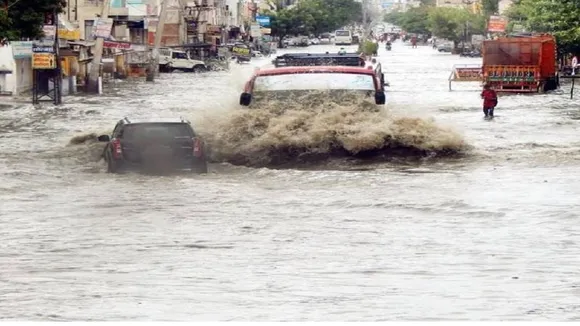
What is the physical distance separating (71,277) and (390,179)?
10.5m

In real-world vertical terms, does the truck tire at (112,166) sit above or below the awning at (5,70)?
below

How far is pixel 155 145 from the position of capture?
23.1 meters

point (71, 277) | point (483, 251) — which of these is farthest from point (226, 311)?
point (483, 251)

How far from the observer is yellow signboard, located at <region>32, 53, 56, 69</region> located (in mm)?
46719

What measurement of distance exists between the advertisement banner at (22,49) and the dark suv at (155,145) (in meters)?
28.5

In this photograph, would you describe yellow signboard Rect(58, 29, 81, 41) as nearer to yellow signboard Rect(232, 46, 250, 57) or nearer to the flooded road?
the flooded road

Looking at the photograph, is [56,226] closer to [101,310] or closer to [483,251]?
[483,251]

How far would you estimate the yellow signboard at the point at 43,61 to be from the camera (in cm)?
4672

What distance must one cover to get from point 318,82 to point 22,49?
28.7m

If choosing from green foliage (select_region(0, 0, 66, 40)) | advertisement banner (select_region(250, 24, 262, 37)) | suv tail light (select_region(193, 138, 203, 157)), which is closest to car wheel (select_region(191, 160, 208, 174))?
suv tail light (select_region(193, 138, 203, 157))

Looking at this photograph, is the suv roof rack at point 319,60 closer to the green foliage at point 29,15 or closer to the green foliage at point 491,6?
the green foliage at point 29,15

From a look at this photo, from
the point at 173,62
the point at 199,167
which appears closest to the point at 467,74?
the point at 173,62

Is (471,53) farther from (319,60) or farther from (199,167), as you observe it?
(199,167)

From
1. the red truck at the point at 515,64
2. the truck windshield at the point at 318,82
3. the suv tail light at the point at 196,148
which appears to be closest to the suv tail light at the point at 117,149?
the suv tail light at the point at 196,148
